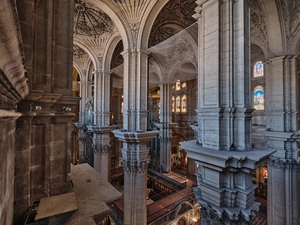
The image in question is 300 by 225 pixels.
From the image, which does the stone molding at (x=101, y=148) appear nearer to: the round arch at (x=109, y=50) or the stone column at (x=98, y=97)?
the stone column at (x=98, y=97)

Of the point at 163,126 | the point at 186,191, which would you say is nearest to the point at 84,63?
the point at 163,126

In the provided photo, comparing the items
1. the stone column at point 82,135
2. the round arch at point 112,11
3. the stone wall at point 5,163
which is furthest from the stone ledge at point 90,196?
the stone column at point 82,135

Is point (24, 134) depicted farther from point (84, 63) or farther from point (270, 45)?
point (84, 63)

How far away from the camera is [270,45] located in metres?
6.81

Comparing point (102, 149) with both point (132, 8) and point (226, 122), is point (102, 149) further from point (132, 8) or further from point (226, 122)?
point (226, 122)

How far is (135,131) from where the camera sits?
6.64m

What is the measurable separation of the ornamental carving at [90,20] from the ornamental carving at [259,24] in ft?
22.9

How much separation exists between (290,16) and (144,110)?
713 cm

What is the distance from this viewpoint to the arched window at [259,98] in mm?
10559

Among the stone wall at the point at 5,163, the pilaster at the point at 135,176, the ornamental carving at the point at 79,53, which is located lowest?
the pilaster at the point at 135,176

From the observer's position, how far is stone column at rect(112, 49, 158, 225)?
6.68 metres

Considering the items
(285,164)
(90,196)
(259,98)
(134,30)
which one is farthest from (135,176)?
(259,98)

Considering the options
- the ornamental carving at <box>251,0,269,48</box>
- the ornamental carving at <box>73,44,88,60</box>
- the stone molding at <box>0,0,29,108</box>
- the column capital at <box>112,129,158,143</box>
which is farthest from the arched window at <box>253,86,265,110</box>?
the ornamental carving at <box>73,44,88,60</box>

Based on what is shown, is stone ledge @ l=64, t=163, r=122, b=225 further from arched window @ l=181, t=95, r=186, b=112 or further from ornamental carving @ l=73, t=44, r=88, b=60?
arched window @ l=181, t=95, r=186, b=112
